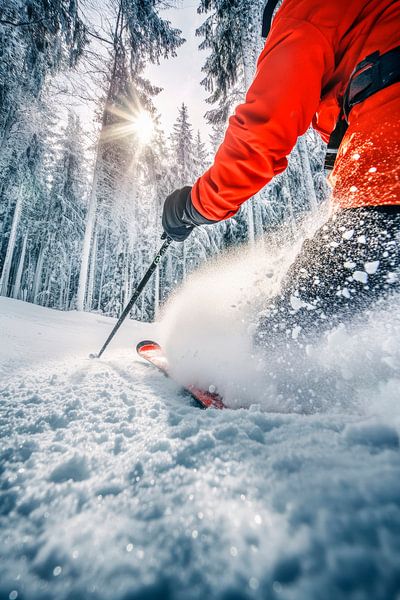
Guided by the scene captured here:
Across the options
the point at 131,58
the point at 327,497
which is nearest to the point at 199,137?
the point at 131,58

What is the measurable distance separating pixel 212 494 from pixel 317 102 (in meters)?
1.40

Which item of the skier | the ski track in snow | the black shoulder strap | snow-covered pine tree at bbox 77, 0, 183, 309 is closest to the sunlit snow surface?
the ski track in snow

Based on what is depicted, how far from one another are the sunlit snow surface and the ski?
22cm

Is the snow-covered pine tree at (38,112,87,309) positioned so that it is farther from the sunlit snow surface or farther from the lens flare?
the sunlit snow surface

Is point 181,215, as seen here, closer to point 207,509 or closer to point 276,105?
point 276,105

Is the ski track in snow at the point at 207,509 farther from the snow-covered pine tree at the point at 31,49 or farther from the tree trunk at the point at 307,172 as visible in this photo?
the tree trunk at the point at 307,172

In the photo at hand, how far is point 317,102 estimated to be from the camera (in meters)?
1.05

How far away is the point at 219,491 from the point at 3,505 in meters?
0.42

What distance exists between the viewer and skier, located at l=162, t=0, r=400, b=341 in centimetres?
87

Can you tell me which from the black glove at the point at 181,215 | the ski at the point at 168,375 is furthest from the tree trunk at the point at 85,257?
the black glove at the point at 181,215

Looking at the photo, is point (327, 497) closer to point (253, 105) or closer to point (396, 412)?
point (396, 412)

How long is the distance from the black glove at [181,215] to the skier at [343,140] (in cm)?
27

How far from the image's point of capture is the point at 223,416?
0.81 m

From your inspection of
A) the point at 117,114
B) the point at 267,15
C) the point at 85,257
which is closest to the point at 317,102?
the point at 267,15
